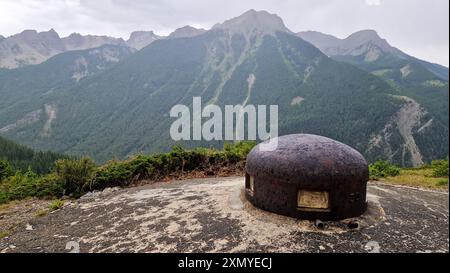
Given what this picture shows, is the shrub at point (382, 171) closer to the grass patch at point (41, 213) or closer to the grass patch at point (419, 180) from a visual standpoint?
the grass patch at point (419, 180)

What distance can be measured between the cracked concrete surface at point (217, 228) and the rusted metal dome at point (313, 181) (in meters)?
0.30

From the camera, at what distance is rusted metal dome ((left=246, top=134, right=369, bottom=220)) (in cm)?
802

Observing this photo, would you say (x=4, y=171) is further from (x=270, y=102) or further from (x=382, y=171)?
(x=270, y=102)

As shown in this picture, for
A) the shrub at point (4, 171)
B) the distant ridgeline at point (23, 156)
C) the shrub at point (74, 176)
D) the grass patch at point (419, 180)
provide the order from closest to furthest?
the shrub at point (74, 176), the grass patch at point (419, 180), the shrub at point (4, 171), the distant ridgeline at point (23, 156)

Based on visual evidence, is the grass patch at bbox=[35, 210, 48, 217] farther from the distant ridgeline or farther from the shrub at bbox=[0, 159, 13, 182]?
the distant ridgeline

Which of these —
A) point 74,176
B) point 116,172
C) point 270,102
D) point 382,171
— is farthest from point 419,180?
point 270,102

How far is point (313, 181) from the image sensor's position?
7.96 metres

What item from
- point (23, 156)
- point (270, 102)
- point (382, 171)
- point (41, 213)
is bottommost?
point (23, 156)

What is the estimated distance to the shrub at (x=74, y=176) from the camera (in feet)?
41.9

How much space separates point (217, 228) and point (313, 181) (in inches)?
103

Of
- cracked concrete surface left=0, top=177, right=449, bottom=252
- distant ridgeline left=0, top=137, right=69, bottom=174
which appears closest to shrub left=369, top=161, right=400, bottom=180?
cracked concrete surface left=0, top=177, right=449, bottom=252

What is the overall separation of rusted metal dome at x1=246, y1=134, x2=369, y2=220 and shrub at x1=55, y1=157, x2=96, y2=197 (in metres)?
7.53

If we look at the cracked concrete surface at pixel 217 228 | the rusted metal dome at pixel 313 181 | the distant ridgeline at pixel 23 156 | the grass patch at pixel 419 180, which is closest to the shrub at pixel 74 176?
the cracked concrete surface at pixel 217 228
